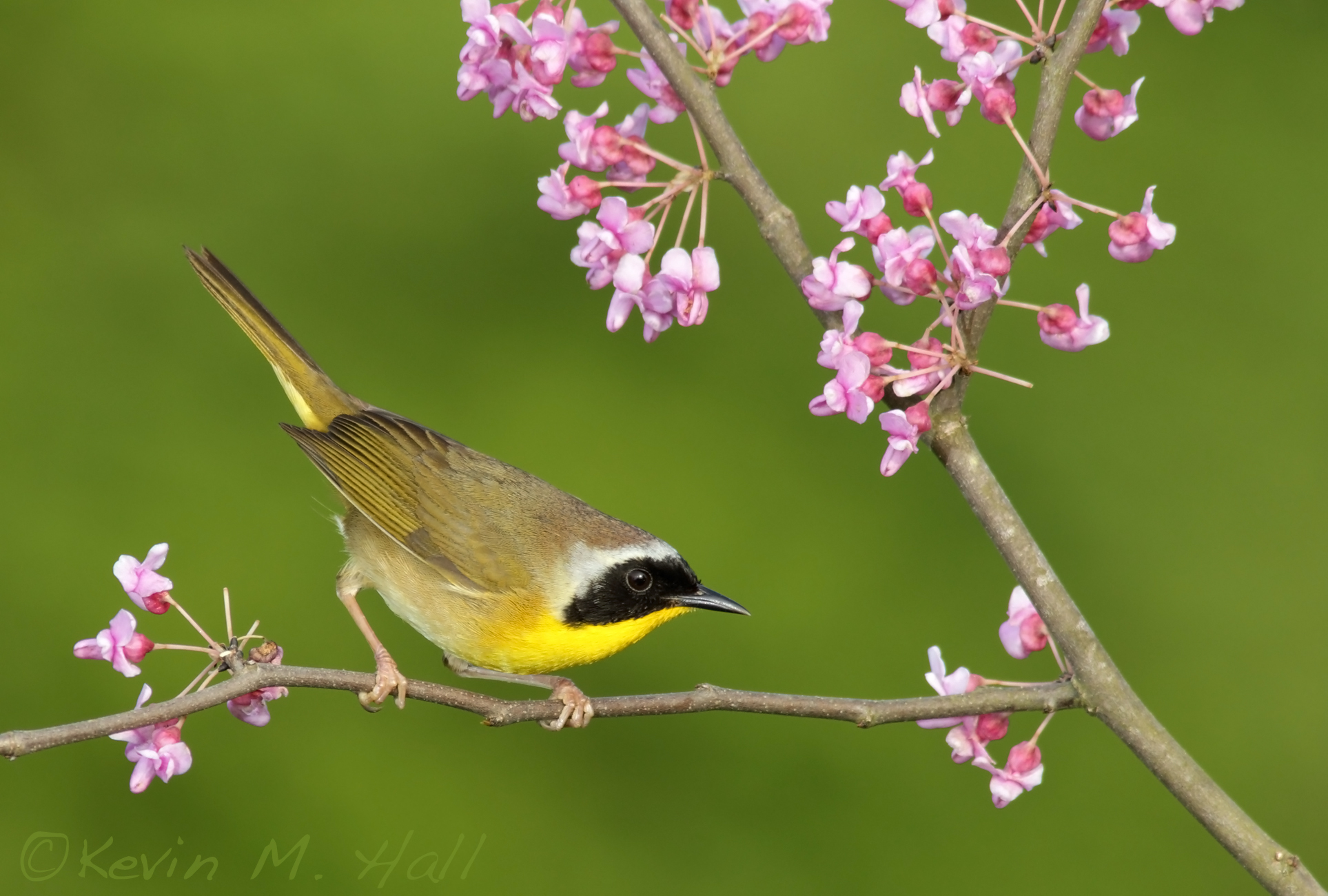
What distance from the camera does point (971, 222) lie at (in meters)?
1.26

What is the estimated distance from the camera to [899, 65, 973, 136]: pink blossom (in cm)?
136

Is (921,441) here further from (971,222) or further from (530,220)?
(530,220)

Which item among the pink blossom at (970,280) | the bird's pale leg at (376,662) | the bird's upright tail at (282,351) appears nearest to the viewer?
the pink blossom at (970,280)

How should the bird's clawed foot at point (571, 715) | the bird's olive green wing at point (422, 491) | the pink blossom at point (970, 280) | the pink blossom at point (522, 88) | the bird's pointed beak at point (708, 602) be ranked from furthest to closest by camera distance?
the bird's olive green wing at point (422, 491) < the bird's pointed beak at point (708, 602) < the bird's clawed foot at point (571, 715) < the pink blossom at point (522, 88) < the pink blossom at point (970, 280)

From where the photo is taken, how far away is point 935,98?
1396 millimetres

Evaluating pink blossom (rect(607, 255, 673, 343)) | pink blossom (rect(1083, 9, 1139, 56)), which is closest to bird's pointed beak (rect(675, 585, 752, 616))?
pink blossom (rect(607, 255, 673, 343))

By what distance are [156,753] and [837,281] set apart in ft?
3.33

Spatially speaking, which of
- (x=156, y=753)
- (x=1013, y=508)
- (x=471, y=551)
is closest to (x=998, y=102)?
(x=1013, y=508)

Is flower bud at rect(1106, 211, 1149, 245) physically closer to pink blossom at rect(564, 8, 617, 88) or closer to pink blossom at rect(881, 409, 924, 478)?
pink blossom at rect(881, 409, 924, 478)

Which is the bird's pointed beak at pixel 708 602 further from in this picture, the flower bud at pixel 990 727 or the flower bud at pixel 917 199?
the flower bud at pixel 917 199

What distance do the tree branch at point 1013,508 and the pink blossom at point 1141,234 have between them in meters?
0.11

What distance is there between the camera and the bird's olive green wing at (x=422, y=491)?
235 cm

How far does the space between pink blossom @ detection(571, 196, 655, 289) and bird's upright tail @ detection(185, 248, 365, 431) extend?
54.7 inches

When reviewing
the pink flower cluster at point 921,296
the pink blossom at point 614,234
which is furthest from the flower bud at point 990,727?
the pink blossom at point 614,234
